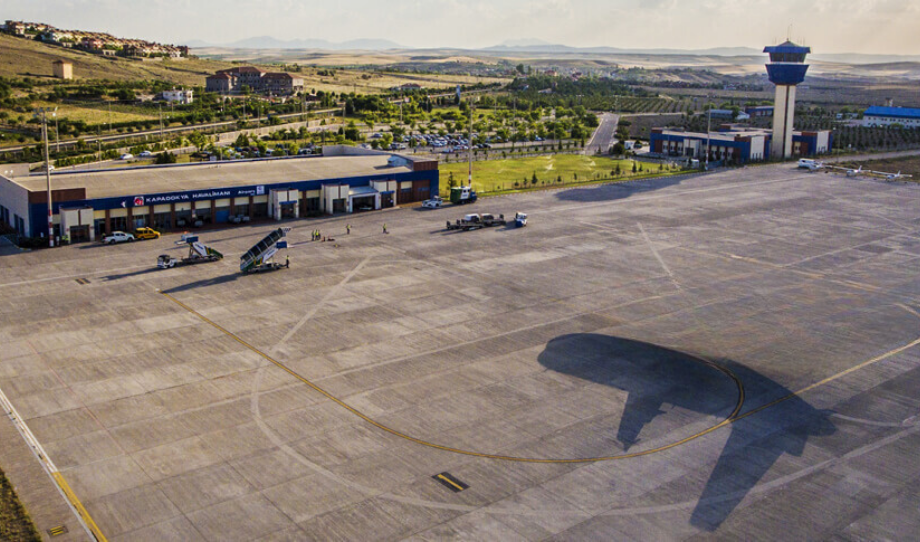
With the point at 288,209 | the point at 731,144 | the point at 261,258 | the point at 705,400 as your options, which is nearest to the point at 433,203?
the point at 288,209

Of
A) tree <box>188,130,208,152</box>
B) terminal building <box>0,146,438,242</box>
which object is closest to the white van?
terminal building <box>0,146,438,242</box>

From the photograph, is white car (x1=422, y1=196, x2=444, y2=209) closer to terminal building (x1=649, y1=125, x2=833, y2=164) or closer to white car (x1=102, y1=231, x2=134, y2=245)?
white car (x1=102, y1=231, x2=134, y2=245)

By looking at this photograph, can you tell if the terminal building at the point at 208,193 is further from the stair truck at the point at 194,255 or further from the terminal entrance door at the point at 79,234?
the stair truck at the point at 194,255

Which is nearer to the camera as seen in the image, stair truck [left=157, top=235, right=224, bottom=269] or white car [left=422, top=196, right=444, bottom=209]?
stair truck [left=157, top=235, right=224, bottom=269]

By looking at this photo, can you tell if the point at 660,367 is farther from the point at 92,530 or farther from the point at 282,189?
the point at 282,189

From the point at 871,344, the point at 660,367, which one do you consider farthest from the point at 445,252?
the point at 871,344

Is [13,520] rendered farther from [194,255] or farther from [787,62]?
[787,62]

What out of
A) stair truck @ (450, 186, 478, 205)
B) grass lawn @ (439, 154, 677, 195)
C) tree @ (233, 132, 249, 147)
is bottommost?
stair truck @ (450, 186, 478, 205)
